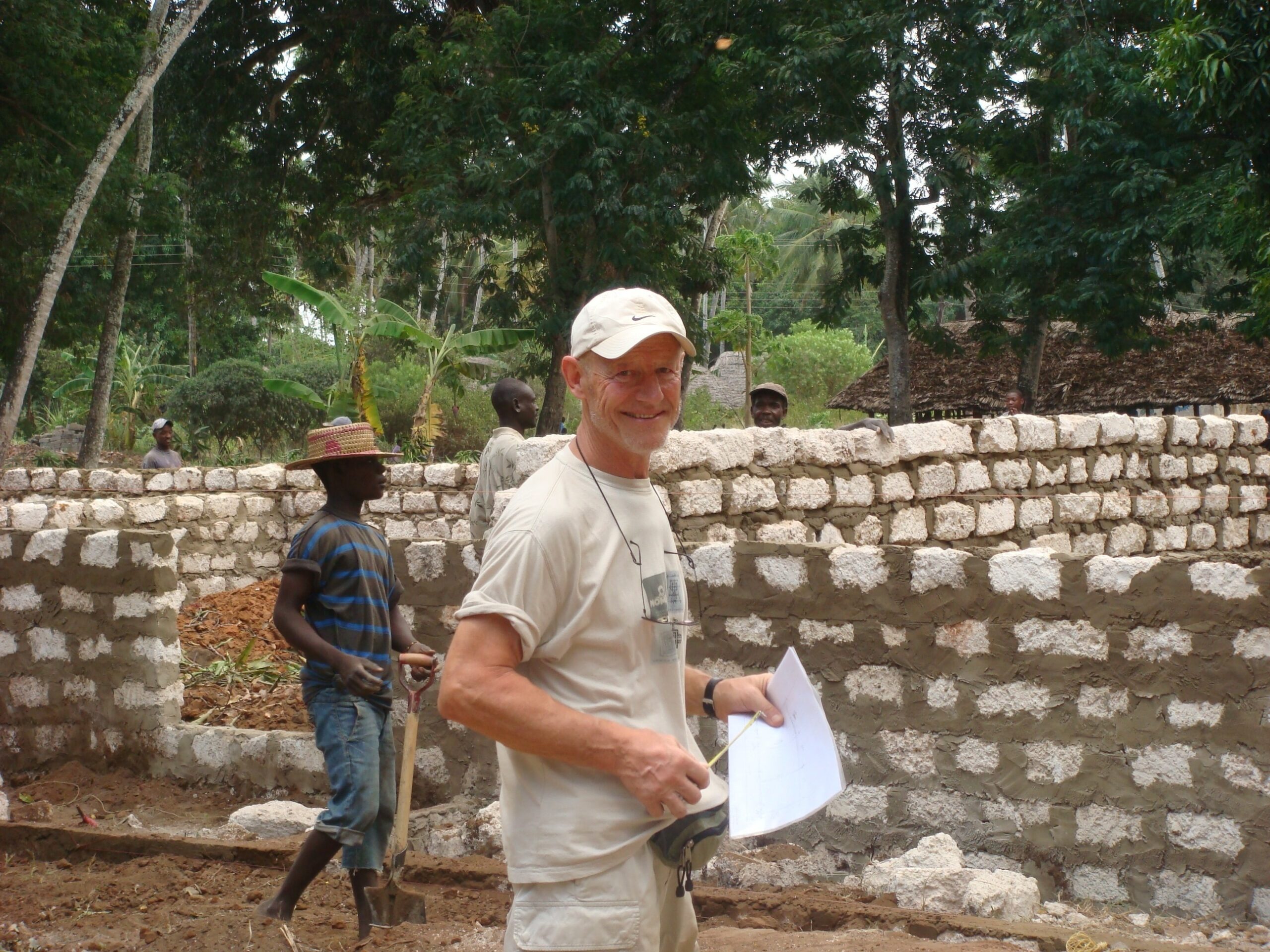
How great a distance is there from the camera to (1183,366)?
22.8 metres

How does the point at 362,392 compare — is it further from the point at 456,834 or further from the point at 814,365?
the point at 814,365

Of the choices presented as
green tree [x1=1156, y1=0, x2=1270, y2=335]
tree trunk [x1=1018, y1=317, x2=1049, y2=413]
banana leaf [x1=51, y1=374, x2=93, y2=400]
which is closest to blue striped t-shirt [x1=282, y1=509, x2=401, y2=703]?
green tree [x1=1156, y1=0, x2=1270, y2=335]

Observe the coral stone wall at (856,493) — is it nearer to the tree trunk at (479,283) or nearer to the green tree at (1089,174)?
the green tree at (1089,174)

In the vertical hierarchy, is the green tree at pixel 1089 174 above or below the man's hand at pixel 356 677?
above

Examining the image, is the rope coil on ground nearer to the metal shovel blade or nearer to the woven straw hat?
the metal shovel blade

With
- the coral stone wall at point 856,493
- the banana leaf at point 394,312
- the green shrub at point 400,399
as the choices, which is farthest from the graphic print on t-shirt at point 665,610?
the green shrub at point 400,399

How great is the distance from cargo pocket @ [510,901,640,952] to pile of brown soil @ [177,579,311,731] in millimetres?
3892

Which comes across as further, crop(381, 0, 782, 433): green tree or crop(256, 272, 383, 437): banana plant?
crop(381, 0, 782, 433): green tree

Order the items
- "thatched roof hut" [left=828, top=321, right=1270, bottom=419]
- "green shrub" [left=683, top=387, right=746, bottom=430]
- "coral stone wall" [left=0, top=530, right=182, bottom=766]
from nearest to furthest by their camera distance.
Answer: "coral stone wall" [left=0, top=530, right=182, bottom=766] < "thatched roof hut" [left=828, top=321, right=1270, bottom=419] < "green shrub" [left=683, top=387, right=746, bottom=430]

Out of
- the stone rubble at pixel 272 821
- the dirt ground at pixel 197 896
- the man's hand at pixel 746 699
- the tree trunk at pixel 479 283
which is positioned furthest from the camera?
the tree trunk at pixel 479 283

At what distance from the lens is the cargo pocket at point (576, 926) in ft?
7.41

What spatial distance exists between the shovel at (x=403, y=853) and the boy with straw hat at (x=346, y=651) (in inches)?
2.1

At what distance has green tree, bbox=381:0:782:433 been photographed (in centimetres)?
1806

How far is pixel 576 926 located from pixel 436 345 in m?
→ 17.6
